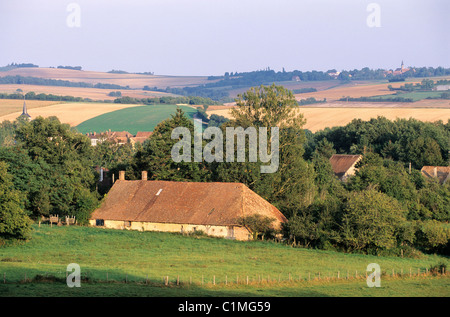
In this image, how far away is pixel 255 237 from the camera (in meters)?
47.4

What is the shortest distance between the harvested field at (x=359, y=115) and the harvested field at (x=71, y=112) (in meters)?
35.1

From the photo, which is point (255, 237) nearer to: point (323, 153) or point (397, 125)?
point (323, 153)

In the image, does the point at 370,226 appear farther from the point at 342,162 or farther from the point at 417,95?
the point at 417,95

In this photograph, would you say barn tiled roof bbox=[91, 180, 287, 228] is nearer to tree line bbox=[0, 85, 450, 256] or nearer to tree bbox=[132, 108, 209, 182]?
tree line bbox=[0, 85, 450, 256]

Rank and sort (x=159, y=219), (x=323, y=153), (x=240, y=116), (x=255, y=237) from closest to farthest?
(x=255, y=237), (x=159, y=219), (x=240, y=116), (x=323, y=153)

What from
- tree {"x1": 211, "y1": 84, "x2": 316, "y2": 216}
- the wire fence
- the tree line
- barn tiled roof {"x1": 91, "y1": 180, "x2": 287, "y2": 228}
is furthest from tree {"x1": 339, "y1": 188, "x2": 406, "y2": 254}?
the wire fence

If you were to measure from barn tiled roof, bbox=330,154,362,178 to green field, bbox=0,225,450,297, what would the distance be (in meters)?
38.4

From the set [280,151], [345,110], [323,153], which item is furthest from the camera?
[345,110]

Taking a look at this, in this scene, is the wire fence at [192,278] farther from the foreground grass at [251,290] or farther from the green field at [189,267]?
the foreground grass at [251,290]

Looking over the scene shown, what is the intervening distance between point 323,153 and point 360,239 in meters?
49.3

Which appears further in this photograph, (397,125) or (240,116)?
(397,125)

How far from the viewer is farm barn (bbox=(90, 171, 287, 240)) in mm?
48969

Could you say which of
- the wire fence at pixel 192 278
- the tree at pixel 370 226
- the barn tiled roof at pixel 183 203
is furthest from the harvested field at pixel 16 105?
the wire fence at pixel 192 278
